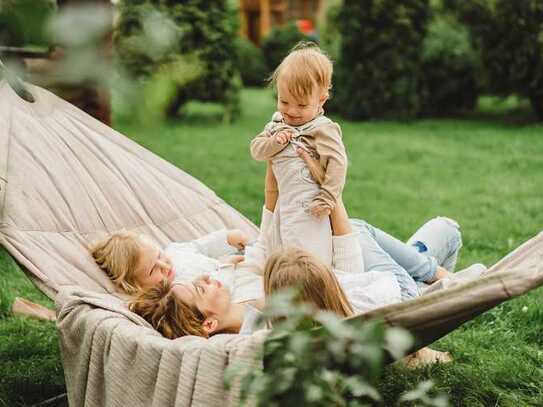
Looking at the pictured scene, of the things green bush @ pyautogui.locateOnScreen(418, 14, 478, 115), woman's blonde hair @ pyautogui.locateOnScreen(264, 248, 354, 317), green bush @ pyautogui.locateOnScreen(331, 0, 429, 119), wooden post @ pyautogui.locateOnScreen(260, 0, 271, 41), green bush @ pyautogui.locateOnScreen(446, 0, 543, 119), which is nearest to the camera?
woman's blonde hair @ pyautogui.locateOnScreen(264, 248, 354, 317)

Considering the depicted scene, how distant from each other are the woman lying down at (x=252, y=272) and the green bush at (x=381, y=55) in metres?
5.69

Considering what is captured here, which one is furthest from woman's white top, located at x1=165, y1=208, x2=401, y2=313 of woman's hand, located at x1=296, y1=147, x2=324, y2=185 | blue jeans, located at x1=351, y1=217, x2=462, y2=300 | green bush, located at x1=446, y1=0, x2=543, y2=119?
green bush, located at x1=446, y1=0, x2=543, y2=119

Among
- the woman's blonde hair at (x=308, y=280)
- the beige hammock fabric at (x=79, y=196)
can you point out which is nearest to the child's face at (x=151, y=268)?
the beige hammock fabric at (x=79, y=196)

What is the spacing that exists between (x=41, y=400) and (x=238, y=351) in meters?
1.14

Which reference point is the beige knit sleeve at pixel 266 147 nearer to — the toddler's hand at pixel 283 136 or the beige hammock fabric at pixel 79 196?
the toddler's hand at pixel 283 136

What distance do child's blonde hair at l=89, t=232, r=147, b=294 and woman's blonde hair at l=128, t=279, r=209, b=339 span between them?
0.84 ft

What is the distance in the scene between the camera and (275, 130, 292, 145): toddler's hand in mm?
2406

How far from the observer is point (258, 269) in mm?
2574

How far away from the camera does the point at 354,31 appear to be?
838 cm

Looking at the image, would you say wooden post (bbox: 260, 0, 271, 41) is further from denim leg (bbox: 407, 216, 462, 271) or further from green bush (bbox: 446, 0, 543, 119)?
denim leg (bbox: 407, 216, 462, 271)

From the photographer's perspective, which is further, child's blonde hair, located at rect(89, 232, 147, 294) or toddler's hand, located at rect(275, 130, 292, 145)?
child's blonde hair, located at rect(89, 232, 147, 294)

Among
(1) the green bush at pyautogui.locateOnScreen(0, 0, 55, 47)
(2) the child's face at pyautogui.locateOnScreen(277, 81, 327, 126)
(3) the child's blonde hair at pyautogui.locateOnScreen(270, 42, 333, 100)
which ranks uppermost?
(1) the green bush at pyautogui.locateOnScreen(0, 0, 55, 47)

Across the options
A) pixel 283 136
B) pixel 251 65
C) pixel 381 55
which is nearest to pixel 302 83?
pixel 283 136

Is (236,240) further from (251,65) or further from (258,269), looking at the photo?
(251,65)
